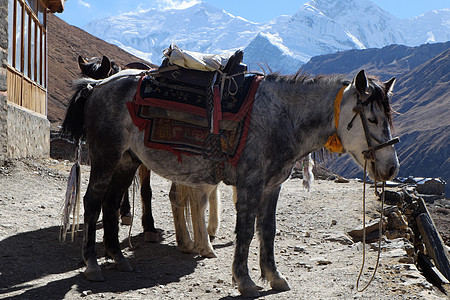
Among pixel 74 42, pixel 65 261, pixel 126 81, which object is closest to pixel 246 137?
pixel 126 81

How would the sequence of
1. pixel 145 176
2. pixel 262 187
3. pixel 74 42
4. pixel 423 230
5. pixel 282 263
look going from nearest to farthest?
1. pixel 262 187
2. pixel 282 263
3. pixel 145 176
4. pixel 423 230
5. pixel 74 42

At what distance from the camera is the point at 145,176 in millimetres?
6168

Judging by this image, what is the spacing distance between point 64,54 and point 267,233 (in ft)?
160

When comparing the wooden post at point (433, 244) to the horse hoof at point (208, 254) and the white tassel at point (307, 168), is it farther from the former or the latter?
the horse hoof at point (208, 254)

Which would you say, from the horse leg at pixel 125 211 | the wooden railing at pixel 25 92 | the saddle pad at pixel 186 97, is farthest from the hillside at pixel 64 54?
the saddle pad at pixel 186 97

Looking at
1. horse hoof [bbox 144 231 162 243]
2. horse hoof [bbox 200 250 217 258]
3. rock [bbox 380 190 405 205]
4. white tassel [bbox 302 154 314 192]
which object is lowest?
horse hoof [bbox 200 250 217 258]

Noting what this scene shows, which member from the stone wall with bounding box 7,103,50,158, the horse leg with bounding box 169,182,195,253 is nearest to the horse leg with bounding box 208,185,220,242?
the horse leg with bounding box 169,182,195,253

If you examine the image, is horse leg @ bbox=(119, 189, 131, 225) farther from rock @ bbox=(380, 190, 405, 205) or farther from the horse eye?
rock @ bbox=(380, 190, 405, 205)

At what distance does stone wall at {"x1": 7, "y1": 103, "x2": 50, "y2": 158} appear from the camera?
31.5 ft

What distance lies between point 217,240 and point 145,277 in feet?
6.41

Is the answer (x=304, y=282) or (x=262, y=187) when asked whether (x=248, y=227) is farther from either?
(x=304, y=282)

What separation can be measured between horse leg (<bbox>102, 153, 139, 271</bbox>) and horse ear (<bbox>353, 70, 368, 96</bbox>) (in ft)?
7.83

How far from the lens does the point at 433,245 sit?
25.5 feet

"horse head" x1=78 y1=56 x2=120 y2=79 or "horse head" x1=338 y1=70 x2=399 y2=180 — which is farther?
"horse head" x1=78 y1=56 x2=120 y2=79
